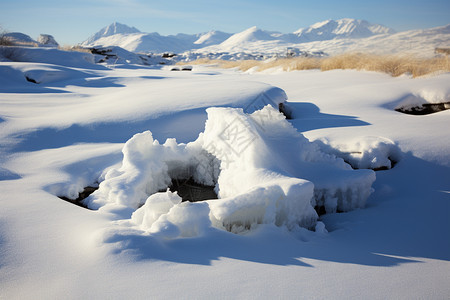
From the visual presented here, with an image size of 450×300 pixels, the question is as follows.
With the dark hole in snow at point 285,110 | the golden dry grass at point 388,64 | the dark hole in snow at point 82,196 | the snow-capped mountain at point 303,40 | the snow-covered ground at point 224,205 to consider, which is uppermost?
the snow-capped mountain at point 303,40

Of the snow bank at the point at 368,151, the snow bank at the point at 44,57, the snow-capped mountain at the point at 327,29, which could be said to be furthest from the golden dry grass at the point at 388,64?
the snow-capped mountain at the point at 327,29

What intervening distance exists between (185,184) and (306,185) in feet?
3.69

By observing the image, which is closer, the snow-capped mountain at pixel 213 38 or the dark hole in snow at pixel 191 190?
the dark hole in snow at pixel 191 190

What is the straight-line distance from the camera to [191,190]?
2.23 metres

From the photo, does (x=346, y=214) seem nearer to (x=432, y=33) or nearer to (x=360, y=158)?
(x=360, y=158)

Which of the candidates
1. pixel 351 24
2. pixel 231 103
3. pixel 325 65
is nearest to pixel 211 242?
pixel 231 103

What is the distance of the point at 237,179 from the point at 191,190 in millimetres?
593

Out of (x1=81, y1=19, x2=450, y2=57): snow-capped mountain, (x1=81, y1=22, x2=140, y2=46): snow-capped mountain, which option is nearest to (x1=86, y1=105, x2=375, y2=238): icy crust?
(x1=81, y1=19, x2=450, y2=57): snow-capped mountain

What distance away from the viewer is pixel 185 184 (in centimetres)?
234

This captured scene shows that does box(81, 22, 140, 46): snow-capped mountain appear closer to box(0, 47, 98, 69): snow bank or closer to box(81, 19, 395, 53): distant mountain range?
box(81, 19, 395, 53): distant mountain range

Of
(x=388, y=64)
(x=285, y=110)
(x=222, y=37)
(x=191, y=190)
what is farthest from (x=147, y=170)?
(x=222, y=37)

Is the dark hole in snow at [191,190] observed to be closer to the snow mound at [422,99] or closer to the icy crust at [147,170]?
the icy crust at [147,170]

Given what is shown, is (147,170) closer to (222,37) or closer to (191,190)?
(191,190)

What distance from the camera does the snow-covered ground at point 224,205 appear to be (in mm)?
1027
